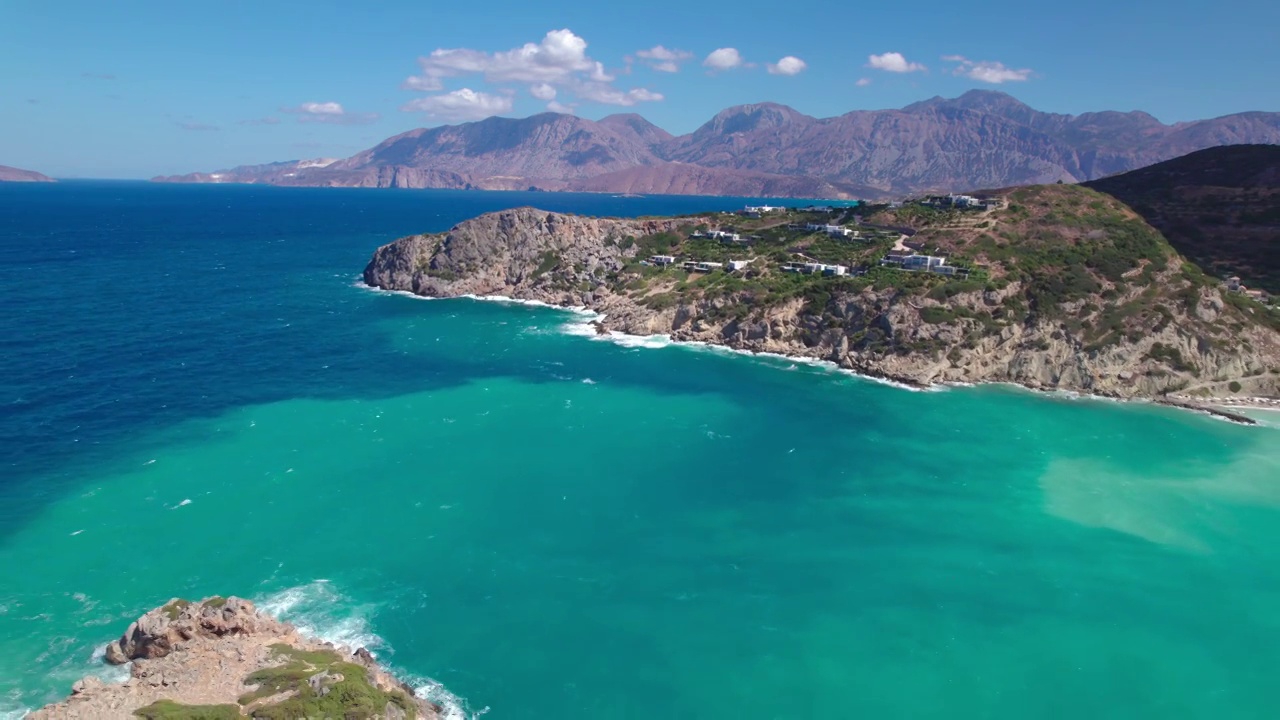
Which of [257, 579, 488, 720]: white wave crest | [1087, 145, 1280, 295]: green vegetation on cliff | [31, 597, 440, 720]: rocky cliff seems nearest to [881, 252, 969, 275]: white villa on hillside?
[1087, 145, 1280, 295]: green vegetation on cliff

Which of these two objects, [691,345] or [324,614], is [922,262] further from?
[324,614]

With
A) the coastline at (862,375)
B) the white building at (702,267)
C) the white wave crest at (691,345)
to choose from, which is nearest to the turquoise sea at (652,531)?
the coastline at (862,375)

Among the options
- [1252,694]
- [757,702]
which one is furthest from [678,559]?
[1252,694]

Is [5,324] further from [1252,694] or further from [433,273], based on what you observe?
[1252,694]

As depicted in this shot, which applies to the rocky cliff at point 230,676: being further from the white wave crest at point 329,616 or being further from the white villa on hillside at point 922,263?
the white villa on hillside at point 922,263

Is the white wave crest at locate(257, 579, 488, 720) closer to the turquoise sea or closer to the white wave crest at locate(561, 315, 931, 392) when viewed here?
the turquoise sea
